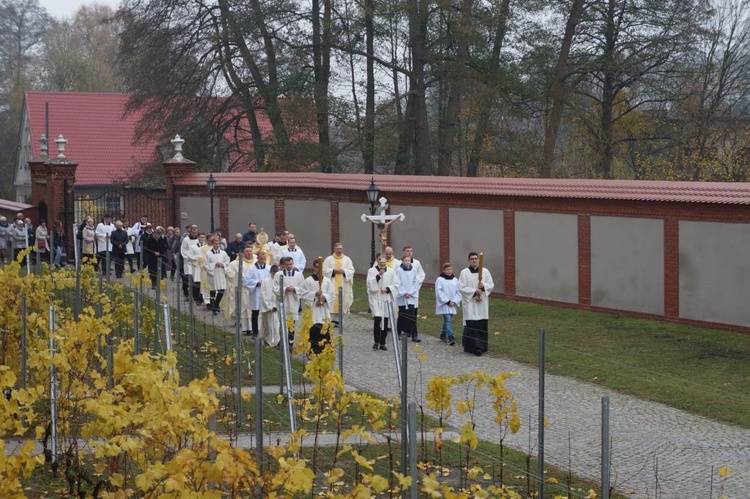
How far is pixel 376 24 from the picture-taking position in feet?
120

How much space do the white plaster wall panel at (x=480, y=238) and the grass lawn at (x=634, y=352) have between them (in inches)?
51.4

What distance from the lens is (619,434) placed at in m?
13.5

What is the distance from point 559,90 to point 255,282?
16190mm

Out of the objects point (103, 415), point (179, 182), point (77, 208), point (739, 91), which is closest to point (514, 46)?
point (739, 91)

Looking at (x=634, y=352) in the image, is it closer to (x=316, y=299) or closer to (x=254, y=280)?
(x=316, y=299)

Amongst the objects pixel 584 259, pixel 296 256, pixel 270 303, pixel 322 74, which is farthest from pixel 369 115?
pixel 270 303

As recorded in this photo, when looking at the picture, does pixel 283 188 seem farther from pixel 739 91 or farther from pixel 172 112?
pixel 739 91

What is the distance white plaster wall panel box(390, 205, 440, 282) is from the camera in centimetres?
2767

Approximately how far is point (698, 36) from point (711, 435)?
76.3 feet

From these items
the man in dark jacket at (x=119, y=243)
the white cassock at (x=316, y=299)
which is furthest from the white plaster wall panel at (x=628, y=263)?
the man in dark jacket at (x=119, y=243)

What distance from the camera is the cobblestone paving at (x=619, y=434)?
454 inches

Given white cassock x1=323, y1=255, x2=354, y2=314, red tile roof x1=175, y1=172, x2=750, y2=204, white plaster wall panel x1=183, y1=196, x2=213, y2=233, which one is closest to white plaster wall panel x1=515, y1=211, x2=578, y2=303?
red tile roof x1=175, y1=172, x2=750, y2=204

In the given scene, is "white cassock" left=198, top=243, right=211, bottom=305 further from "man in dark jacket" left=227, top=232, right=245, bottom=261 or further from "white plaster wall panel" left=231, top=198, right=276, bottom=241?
"white plaster wall panel" left=231, top=198, right=276, bottom=241

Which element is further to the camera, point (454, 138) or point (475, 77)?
point (454, 138)
